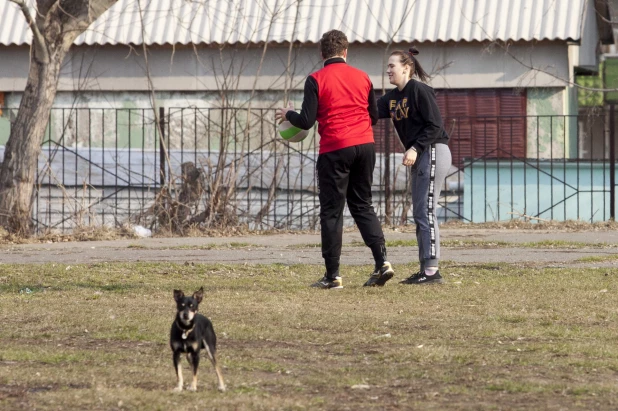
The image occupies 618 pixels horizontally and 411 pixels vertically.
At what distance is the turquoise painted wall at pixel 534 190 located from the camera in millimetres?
16156

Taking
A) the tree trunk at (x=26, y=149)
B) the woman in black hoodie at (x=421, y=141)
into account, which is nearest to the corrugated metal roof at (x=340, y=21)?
the tree trunk at (x=26, y=149)

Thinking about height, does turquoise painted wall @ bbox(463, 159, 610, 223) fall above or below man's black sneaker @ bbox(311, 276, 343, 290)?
above

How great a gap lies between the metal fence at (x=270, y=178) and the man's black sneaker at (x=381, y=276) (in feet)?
20.8

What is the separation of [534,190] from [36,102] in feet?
25.5

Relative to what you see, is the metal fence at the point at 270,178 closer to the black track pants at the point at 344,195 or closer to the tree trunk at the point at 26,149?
the tree trunk at the point at 26,149

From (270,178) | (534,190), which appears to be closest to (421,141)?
(270,178)

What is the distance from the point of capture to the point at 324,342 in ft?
18.6

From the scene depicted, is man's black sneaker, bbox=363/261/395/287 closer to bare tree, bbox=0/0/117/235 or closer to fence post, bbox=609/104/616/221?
bare tree, bbox=0/0/117/235

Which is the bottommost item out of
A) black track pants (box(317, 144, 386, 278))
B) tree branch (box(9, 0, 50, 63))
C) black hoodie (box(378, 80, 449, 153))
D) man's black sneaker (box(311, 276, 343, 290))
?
man's black sneaker (box(311, 276, 343, 290))

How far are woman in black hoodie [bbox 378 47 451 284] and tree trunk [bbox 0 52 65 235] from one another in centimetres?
648

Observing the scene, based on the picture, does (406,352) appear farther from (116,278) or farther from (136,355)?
(116,278)

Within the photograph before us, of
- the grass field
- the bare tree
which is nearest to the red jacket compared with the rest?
the grass field

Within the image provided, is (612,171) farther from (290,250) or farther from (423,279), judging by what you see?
(423,279)

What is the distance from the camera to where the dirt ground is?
10.2 m
